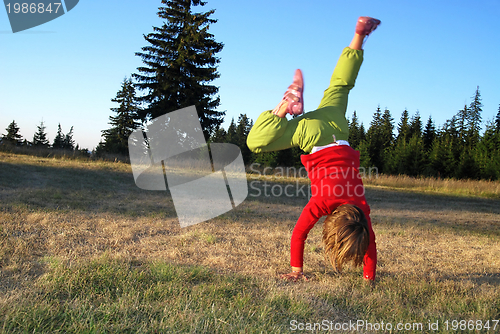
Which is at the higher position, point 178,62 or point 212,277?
point 178,62

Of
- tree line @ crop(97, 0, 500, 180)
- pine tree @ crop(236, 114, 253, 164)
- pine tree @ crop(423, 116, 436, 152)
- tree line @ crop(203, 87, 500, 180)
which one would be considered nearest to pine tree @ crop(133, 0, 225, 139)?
tree line @ crop(97, 0, 500, 180)

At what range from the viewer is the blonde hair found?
248 cm

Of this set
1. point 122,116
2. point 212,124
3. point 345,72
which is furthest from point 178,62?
point 122,116

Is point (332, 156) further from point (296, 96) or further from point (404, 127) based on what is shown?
point (404, 127)

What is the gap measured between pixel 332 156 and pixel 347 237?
0.75 m

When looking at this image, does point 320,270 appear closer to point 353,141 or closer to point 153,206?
point 153,206

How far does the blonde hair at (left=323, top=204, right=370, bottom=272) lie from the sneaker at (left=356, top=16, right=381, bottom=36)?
157 centimetres

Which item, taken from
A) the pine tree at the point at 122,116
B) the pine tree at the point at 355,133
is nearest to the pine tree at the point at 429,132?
the pine tree at the point at 355,133

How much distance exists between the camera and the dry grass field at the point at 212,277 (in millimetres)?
2047

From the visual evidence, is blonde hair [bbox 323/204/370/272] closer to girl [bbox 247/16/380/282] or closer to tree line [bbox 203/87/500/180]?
girl [bbox 247/16/380/282]

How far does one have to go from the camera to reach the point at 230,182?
12562mm

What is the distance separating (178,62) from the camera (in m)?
18.9

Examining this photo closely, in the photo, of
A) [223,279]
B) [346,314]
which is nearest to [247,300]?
[223,279]

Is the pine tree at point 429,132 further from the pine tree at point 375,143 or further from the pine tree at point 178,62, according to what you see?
the pine tree at point 178,62
